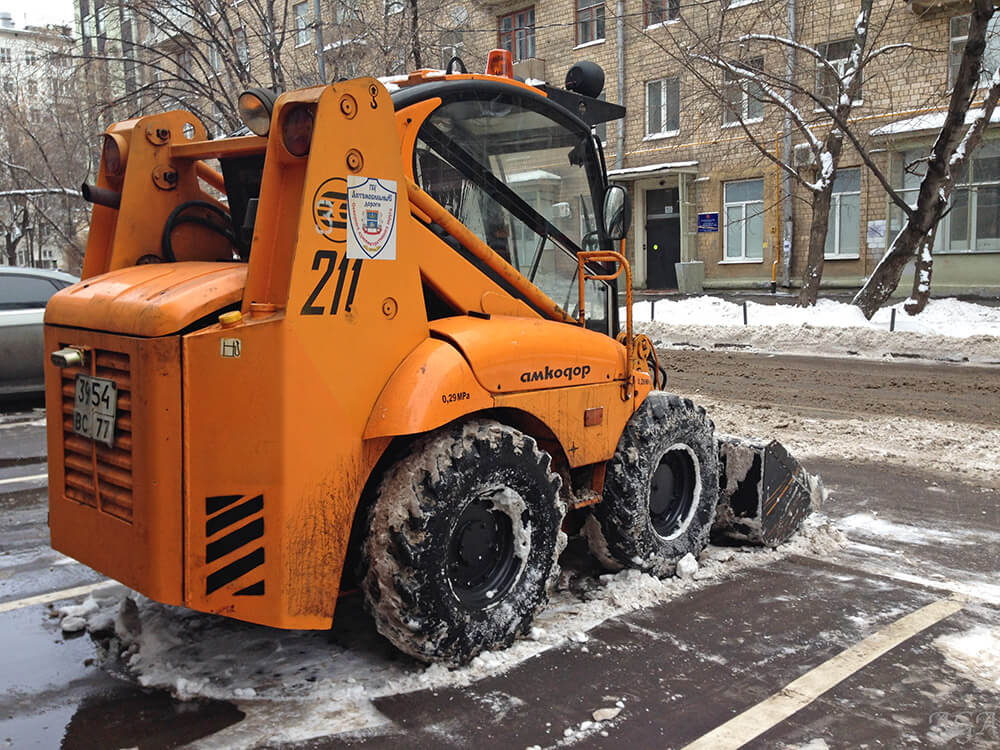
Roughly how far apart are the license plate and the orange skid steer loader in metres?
0.02

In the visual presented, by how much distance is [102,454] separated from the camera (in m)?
3.70

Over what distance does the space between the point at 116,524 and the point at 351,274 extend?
4.36 feet

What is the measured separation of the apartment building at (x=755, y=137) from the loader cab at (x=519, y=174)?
48.4 feet

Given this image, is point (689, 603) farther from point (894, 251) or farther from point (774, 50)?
point (774, 50)

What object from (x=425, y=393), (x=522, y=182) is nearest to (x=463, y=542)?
(x=425, y=393)

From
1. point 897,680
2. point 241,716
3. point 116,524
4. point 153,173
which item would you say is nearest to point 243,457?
point 116,524

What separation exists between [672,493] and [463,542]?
1.72 m

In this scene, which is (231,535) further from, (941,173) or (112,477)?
(941,173)

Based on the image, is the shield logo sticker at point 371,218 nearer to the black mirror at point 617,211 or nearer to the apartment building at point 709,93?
the black mirror at point 617,211

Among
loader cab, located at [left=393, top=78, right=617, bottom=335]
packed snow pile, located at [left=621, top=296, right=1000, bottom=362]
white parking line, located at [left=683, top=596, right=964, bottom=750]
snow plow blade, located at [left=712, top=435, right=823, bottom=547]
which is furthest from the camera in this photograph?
packed snow pile, located at [left=621, top=296, right=1000, bottom=362]

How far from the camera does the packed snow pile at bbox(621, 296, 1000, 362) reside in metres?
15.7

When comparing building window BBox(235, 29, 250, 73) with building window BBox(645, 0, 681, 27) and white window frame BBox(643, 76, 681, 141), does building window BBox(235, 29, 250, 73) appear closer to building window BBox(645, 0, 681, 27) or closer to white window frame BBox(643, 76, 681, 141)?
building window BBox(645, 0, 681, 27)

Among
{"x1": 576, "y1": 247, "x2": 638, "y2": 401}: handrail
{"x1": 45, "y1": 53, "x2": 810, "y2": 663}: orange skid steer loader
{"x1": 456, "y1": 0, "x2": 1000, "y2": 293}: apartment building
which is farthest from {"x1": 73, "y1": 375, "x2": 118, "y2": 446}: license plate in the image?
{"x1": 456, "y1": 0, "x2": 1000, "y2": 293}: apartment building

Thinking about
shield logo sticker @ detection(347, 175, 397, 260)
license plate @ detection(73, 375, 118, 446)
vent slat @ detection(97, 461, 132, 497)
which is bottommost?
vent slat @ detection(97, 461, 132, 497)
